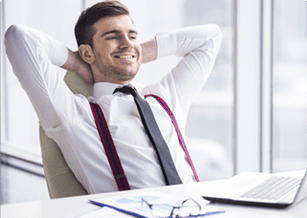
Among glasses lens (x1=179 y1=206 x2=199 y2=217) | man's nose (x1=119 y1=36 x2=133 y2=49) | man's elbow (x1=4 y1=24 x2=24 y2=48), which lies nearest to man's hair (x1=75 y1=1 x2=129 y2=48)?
man's nose (x1=119 y1=36 x2=133 y2=49)

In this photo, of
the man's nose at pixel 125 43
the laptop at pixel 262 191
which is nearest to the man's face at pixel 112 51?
the man's nose at pixel 125 43

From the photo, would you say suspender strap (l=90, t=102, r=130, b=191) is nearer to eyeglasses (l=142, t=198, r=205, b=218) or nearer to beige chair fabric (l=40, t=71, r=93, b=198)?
beige chair fabric (l=40, t=71, r=93, b=198)

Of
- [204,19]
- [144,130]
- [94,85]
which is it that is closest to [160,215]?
[144,130]

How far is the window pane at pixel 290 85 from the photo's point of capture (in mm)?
2111

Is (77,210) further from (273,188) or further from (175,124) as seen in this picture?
(175,124)

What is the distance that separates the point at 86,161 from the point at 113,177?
12 cm

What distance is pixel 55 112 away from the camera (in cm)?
130

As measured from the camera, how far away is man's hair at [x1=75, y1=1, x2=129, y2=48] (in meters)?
1.59

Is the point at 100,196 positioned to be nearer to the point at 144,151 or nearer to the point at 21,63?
the point at 144,151

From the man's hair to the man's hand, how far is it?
3.6 inches

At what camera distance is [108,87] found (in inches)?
61.0

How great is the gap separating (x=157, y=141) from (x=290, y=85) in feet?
3.96

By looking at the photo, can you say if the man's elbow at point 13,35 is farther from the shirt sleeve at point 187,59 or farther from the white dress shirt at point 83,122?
the shirt sleeve at point 187,59

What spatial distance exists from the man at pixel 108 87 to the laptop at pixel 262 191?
49cm
